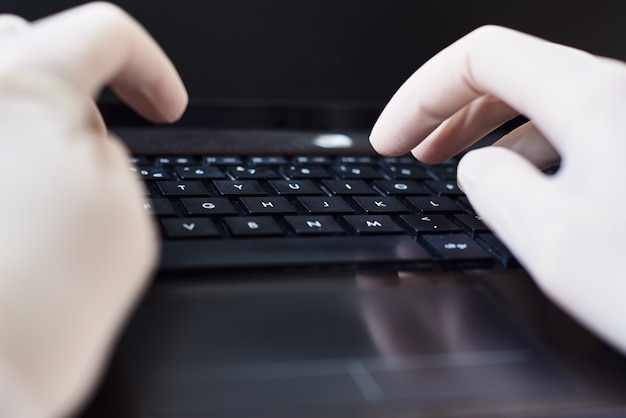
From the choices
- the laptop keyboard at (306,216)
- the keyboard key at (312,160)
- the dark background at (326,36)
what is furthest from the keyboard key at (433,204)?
the dark background at (326,36)

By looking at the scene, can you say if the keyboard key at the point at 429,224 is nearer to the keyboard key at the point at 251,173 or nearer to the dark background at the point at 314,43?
the keyboard key at the point at 251,173

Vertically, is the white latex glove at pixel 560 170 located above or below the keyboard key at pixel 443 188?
above

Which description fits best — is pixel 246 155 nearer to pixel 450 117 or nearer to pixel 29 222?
pixel 450 117

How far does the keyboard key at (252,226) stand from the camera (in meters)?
0.39

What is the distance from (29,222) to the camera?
0.20 metres

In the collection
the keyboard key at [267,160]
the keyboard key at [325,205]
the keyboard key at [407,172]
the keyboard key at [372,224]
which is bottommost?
the keyboard key at [267,160]

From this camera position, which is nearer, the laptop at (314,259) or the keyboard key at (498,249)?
the laptop at (314,259)

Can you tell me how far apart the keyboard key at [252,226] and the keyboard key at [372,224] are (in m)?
0.05

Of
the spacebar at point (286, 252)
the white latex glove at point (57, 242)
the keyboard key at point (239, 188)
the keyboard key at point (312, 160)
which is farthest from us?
the keyboard key at point (312, 160)

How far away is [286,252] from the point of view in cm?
37

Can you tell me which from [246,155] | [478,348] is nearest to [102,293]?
[478,348]

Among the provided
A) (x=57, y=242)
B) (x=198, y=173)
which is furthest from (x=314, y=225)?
(x=57, y=242)

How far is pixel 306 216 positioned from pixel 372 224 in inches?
1.5

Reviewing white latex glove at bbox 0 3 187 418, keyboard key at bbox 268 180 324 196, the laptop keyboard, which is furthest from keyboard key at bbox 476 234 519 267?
white latex glove at bbox 0 3 187 418
